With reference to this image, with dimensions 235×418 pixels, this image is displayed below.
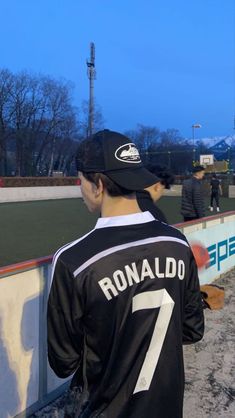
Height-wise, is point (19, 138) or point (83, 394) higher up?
point (19, 138)

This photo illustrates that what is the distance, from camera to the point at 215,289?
6301 millimetres

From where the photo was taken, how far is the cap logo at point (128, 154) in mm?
1524

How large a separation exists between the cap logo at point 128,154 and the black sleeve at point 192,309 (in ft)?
1.41

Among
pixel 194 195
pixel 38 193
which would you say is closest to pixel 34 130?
pixel 38 193

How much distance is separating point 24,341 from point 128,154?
7.44ft

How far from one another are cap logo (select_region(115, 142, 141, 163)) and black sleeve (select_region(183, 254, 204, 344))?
16.9 inches

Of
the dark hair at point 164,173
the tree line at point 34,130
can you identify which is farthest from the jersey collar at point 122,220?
the tree line at point 34,130

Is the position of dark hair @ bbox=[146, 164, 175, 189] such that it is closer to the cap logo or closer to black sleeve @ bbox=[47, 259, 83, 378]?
the cap logo

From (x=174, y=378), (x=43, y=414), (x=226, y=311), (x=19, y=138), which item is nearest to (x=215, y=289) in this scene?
(x=226, y=311)

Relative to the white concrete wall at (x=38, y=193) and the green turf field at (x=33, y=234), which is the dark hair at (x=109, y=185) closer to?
the green turf field at (x=33, y=234)

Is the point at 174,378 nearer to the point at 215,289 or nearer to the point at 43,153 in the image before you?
the point at 215,289

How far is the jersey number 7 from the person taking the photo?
4.90ft

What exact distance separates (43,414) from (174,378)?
2.27 meters

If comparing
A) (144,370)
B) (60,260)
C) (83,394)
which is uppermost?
(60,260)
